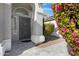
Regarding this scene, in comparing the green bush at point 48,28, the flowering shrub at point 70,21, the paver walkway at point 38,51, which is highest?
the flowering shrub at point 70,21

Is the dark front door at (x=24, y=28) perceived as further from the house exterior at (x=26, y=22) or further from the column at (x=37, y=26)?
the column at (x=37, y=26)

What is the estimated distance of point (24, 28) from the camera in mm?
18969

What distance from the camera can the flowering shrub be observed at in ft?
24.5

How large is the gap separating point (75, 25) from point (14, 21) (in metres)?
11.1

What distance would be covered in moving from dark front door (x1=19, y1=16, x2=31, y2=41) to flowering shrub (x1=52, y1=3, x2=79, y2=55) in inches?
424

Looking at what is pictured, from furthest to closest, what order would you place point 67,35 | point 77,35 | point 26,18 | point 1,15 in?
point 26,18
point 1,15
point 67,35
point 77,35

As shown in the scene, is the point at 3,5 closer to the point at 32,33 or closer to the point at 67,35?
the point at 67,35

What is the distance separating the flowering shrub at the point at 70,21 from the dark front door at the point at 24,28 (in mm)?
10768

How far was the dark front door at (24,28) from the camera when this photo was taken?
18.6 m

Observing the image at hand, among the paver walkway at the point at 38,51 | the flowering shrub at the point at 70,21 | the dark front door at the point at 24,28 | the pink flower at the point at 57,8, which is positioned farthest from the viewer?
the dark front door at the point at 24,28

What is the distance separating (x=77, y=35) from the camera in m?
7.43

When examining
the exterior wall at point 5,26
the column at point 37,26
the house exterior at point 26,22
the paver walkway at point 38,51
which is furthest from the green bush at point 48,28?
the exterior wall at point 5,26

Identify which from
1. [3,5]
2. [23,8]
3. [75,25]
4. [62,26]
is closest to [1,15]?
[3,5]

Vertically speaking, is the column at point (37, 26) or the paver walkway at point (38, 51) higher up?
the column at point (37, 26)
